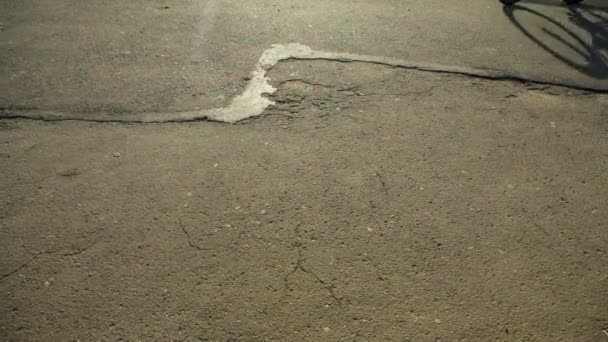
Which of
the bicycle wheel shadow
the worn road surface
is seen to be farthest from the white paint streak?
the bicycle wheel shadow

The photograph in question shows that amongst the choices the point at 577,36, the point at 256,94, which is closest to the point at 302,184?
the point at 256,94

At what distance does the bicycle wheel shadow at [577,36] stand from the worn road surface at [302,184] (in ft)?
0.15

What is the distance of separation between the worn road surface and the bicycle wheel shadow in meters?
0.05

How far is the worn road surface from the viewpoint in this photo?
2.86 metres

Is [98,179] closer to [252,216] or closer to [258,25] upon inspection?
[252,216]

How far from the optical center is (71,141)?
4000 millimetres

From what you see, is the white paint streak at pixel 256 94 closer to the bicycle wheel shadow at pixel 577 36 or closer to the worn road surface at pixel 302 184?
the worn road surface at pixel 302 184

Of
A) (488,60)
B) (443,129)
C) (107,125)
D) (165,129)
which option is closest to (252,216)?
(165,129)

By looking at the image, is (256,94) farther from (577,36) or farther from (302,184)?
(577,36)

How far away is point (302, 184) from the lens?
12.1 ft

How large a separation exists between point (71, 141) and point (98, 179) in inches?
25.1

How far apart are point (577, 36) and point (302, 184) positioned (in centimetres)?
481

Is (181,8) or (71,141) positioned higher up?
(181,8)

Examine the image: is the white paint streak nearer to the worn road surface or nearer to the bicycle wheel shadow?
the worn road surface
